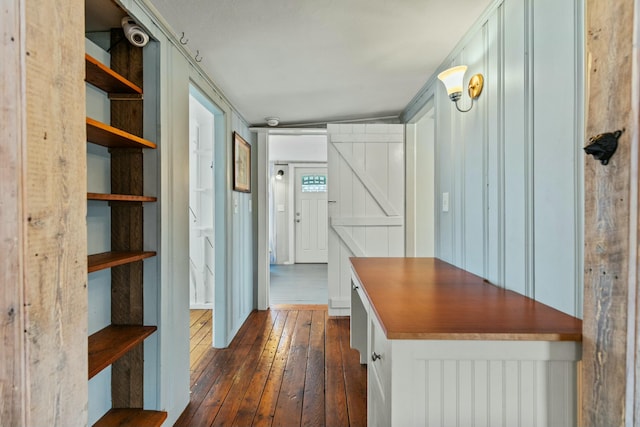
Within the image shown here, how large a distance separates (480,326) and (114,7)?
1.86m

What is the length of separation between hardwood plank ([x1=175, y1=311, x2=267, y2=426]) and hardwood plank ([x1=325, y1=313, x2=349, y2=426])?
0.66 metres

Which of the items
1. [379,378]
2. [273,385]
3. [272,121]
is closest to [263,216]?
[272,121]

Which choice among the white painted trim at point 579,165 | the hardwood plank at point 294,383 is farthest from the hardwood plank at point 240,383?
the white painted trim at point 579,165

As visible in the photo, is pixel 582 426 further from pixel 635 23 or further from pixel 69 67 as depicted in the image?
pixel 69 67

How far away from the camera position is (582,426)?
0.83m

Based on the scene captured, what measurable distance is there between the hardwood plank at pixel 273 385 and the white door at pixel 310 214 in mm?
3780

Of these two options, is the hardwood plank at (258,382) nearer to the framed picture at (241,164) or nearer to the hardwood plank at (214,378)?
the hardwood plank at (214,378)

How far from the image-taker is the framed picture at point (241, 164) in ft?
9.48

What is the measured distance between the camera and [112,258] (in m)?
1.36

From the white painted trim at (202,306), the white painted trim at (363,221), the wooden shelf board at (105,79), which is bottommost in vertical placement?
the white painted trim at (202,306)

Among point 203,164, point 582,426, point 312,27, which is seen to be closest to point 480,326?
point 582,426

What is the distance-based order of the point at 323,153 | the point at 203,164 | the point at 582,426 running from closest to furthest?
the point at 582,426
the point at 203,164
the point at 323,153

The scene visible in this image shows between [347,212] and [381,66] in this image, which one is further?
[347,212]

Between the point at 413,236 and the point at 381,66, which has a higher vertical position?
the point at 381,66
